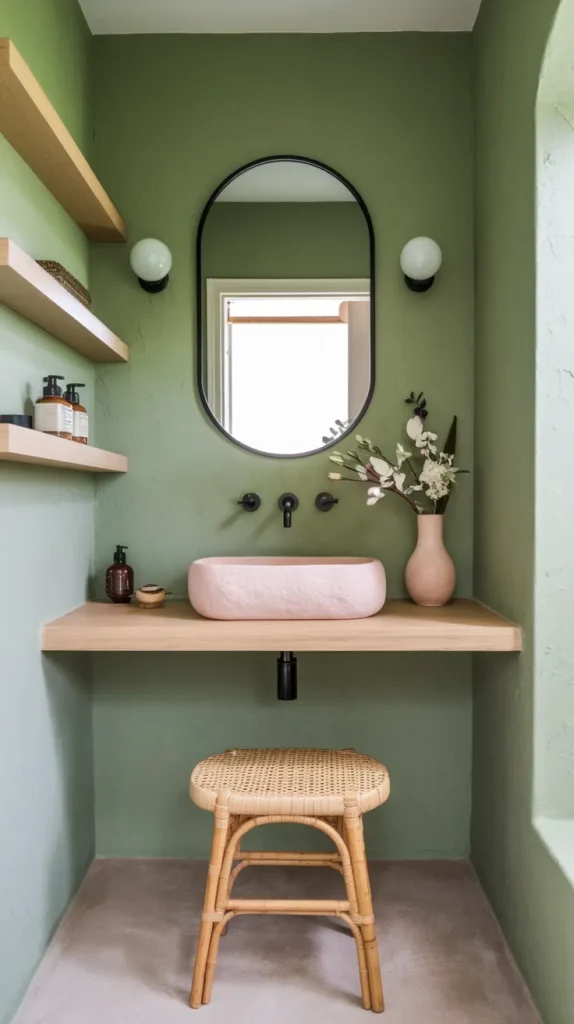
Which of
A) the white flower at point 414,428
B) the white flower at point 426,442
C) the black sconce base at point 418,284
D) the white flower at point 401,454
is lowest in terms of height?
the white flower at point 401,454

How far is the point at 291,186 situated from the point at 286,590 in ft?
3.90

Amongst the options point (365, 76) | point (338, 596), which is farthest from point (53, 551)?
point (365, 76)

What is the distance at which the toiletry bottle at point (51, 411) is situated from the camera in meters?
1.51

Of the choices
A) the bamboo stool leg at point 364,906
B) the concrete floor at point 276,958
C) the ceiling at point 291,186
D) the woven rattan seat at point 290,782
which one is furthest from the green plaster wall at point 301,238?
the concrete floor at point 276,958

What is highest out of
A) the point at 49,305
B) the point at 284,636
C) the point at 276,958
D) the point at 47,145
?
the point at 47,145

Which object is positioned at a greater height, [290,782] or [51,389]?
[51,389]

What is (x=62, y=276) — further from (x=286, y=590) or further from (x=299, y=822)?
(x=299, y=822)

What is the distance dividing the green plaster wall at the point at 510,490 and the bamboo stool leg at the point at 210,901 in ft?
2.16

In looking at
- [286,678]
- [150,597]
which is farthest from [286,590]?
[150,597]

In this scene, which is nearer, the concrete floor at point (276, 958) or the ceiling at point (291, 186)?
the concrete floor at point (276, 958)

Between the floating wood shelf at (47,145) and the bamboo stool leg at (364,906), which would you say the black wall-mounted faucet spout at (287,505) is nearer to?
the bamboo stool leg at (364,906)

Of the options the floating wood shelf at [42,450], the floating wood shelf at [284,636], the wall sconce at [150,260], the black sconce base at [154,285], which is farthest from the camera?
the black sconce base at [154,285]

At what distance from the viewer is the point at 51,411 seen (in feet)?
4.94

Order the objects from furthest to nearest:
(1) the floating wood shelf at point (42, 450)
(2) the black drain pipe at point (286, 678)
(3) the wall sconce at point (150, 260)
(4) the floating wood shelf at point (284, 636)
→ (3) the wall sconce at point (150, 260) → (2) the black drain pipe at point (286, 678) → (4) the floating wood shelf at point (284, 636) → (1) the floating wood shelf at point (42, 450)
